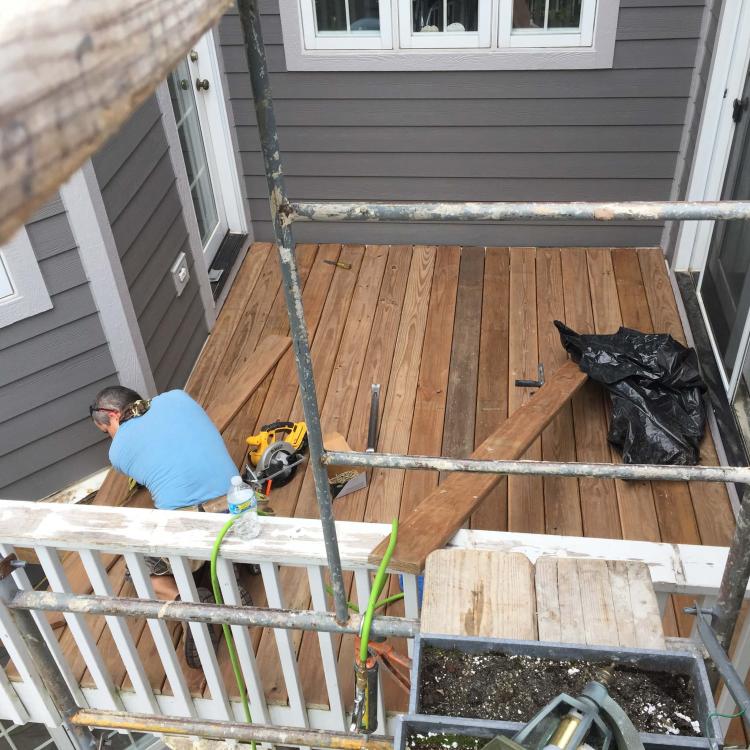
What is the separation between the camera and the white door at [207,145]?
4316 mm

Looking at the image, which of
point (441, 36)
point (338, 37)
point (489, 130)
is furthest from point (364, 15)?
point (489, 130)

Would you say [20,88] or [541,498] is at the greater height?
[20,88]

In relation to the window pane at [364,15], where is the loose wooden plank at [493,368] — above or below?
below

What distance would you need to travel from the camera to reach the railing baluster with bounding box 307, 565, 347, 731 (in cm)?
180

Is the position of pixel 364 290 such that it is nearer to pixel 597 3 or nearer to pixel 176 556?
pixel 597 3

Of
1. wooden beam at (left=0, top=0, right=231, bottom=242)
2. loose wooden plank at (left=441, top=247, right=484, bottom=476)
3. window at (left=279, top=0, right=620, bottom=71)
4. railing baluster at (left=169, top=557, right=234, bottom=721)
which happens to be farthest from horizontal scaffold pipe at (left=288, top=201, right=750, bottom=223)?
window at (left=279, top=0, right=620, bottom=71)

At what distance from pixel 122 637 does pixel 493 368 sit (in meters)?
2.33

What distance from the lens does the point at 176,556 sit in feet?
5.93

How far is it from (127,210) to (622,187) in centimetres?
275

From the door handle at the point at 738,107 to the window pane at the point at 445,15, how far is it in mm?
1379

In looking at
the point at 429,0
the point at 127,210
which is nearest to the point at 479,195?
the point at 429,0

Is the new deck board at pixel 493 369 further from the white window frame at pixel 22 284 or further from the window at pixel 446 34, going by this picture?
the white window frame at pixel 22 284

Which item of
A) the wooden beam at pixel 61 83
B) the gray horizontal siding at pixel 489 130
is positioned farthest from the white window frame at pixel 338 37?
the wooden beam at pixel 61 83

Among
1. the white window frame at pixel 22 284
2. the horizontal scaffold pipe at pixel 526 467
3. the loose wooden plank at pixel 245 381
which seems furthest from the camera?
the loose wooden plank at pixel 245 381
